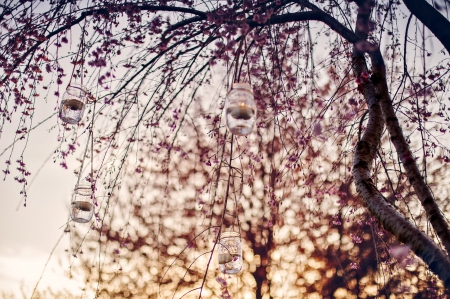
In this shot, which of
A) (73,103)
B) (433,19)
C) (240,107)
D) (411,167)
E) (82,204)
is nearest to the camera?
(411,167)

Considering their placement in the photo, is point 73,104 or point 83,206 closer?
point 73,104

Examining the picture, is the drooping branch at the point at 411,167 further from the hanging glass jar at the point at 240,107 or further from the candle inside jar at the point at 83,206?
the candle inside jar at the point at 83,206

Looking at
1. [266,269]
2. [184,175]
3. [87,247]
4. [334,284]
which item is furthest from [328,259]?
[87,247]

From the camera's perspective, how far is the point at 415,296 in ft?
25.0

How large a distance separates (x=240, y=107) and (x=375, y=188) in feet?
2.95

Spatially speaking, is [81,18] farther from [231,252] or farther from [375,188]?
[375,188]

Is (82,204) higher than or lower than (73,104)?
lower

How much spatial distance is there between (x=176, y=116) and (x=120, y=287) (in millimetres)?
5932

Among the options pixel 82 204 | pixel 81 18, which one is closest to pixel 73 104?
pixel 81 18

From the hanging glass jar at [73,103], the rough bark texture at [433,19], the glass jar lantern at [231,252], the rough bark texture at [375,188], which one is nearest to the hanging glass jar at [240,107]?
the rough bark texture at [375,188]

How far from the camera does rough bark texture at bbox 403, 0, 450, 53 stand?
106 inches

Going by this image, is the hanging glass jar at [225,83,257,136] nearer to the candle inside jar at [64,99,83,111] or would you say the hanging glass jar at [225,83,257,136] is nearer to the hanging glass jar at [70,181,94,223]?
the candle inside jar at [64,99,83,111]

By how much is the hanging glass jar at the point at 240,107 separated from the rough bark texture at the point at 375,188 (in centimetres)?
72

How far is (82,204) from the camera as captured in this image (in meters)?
3.39
